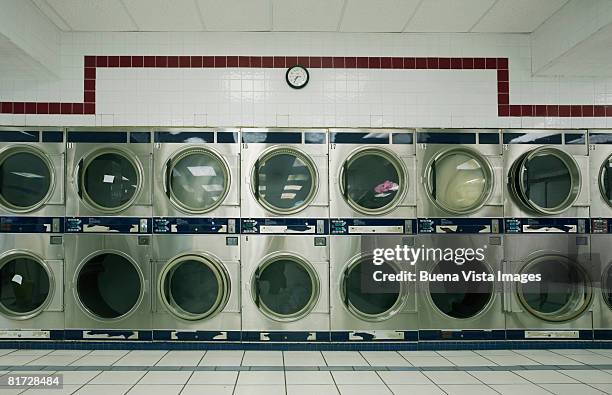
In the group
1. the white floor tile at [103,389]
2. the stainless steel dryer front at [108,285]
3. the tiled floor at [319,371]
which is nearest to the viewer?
the white floor tile at [103,389]

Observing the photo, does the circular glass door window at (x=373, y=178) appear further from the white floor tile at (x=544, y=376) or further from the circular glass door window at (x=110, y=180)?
the circular glass door window at (x=110, y=180)

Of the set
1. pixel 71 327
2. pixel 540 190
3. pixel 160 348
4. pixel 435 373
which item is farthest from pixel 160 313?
pixel 540 190

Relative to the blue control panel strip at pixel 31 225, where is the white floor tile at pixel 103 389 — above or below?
below

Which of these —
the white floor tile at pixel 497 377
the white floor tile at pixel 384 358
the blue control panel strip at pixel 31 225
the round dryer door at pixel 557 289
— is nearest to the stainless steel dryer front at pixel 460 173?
the round dryer door at pixel 557 289

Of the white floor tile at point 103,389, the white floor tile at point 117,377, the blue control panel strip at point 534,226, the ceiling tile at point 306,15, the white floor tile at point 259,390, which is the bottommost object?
the white floor tile at point 259,390

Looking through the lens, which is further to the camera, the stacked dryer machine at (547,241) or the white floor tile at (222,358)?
the stacked dryer machine at (547,241)

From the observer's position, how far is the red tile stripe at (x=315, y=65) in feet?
16.0

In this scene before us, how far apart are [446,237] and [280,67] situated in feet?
7.57

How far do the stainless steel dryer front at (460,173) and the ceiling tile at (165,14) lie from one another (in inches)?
94.5

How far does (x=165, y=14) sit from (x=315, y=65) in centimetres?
147

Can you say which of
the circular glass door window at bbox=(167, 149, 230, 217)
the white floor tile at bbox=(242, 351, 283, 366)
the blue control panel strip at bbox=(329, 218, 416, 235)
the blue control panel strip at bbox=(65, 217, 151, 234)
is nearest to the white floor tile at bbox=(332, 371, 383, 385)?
the white floor tile at bbox=(242, 351, 283, 366)

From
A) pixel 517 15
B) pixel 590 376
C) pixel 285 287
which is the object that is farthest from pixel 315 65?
pixel 590 376

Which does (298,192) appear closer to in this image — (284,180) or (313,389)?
(284,180)

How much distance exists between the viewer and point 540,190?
191 inches
